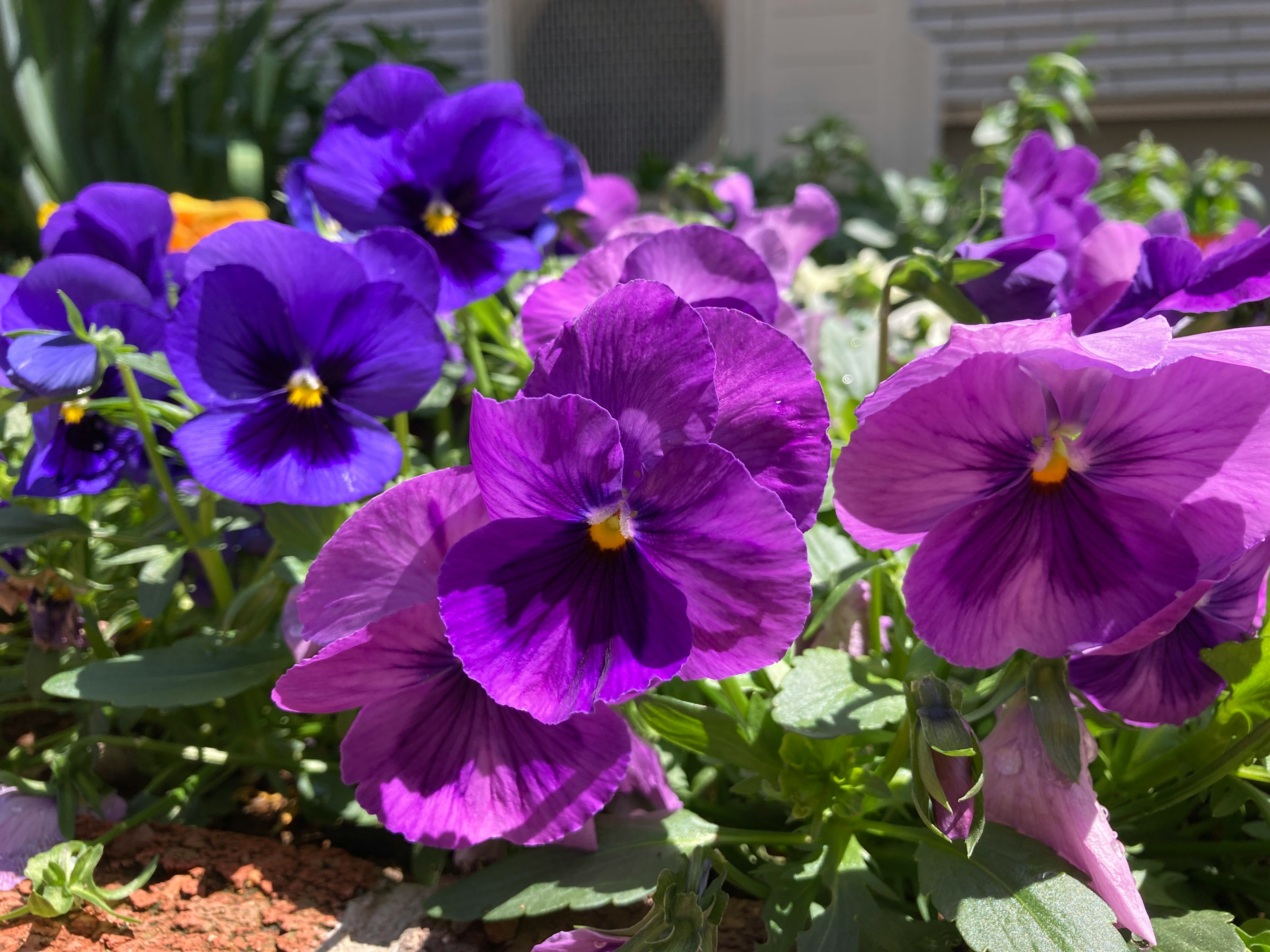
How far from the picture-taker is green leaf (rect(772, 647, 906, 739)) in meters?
0.58

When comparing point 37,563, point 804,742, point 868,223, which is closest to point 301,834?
point 37,563

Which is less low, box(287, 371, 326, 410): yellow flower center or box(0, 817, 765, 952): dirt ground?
box(287, 371, 326, 410): yellow flower center

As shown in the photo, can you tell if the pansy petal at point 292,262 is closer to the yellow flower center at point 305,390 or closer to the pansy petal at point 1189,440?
the yellow flower center at point 305,390

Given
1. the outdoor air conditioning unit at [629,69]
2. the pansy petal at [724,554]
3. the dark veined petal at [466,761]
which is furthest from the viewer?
the outdoor air conditioning unit at [629,69]

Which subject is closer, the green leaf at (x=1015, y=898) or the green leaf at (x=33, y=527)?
the green leaf at (x=1015, y=898)

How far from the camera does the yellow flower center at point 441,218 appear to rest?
895mm

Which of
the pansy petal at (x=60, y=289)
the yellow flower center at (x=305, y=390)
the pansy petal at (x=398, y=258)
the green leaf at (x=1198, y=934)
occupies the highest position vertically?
the pansy petal at (x=398, y=258)

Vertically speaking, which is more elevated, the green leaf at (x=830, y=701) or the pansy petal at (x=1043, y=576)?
the pansy petal at (x=1043, y=576)

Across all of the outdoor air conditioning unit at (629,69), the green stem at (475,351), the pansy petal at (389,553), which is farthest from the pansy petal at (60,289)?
the outdoor air conditioning unit at (629,69)

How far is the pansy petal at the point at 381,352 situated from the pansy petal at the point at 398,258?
16mm

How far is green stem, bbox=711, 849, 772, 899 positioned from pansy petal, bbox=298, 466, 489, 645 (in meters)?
0.27

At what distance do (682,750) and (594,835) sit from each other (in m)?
0.17

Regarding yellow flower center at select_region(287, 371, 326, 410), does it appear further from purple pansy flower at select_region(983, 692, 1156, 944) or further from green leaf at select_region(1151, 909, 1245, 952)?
green leaf at select_region(1151, 909, 1245, 952)

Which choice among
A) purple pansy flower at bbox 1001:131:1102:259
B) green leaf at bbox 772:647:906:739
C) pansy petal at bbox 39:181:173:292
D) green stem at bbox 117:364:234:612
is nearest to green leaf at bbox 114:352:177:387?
green stem at bbox 117:364:234:612
